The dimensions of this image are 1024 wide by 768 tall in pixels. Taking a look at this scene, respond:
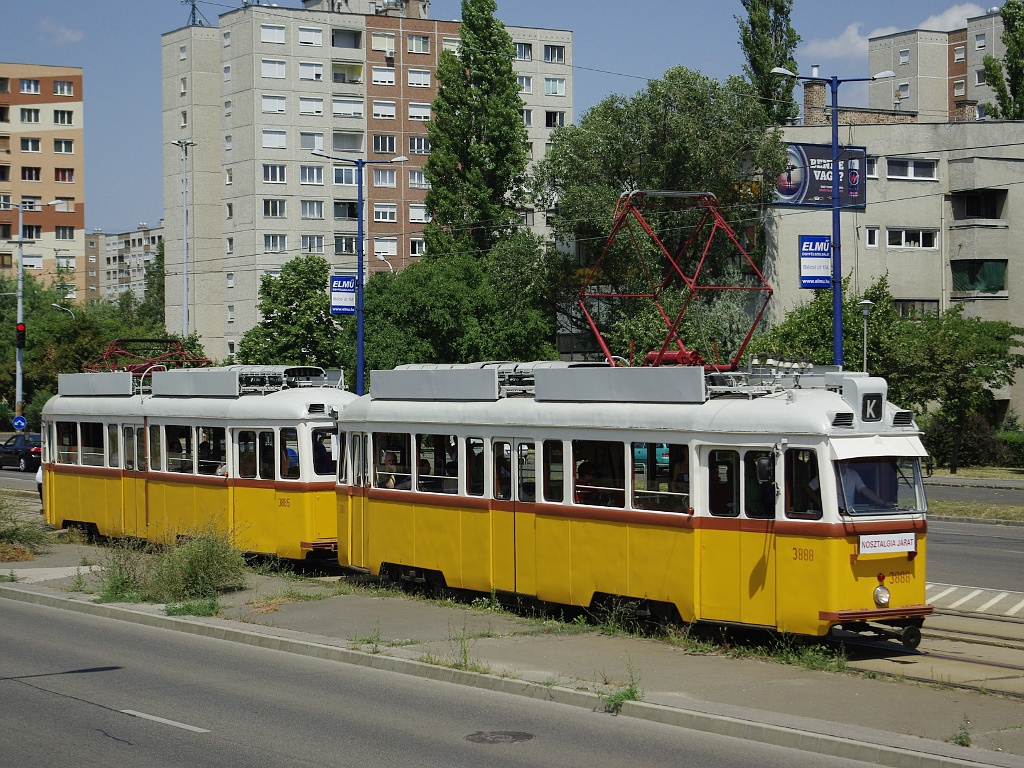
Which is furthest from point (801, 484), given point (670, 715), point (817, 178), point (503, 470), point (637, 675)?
point (817, 178)

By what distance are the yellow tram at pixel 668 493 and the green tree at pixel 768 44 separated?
5334cm

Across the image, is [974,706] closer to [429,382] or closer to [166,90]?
[429,382]

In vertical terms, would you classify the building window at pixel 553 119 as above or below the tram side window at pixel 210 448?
above

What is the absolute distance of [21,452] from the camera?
54969mm

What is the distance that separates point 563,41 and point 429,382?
78021 mm

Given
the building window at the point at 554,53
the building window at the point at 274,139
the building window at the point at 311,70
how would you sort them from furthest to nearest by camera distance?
the building window at the point at 554,53
the building window at the point at 311,70
the building window at the point at 274,139

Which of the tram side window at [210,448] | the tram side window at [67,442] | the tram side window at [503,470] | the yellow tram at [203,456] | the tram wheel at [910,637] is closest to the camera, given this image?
the tram wheel at [910,637]

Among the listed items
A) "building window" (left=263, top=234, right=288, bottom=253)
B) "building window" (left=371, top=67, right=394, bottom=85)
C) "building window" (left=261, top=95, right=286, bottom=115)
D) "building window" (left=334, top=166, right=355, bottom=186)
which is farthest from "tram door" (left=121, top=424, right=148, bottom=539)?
"building window" (left=371, top=67, right=394, bottom=85)

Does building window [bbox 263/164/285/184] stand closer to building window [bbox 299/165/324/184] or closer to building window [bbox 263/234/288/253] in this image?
building window [bbox 299/165/324/184]

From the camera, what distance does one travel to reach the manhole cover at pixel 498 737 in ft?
31.0

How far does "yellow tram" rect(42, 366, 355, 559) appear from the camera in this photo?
19.8 meters

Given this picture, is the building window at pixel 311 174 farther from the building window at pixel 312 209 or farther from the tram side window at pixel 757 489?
the tram side window at pixel 757 489

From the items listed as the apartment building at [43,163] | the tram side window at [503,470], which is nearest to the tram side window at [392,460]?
the tram side window at [503,470]

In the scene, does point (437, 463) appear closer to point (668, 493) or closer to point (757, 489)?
point (668, 493)
